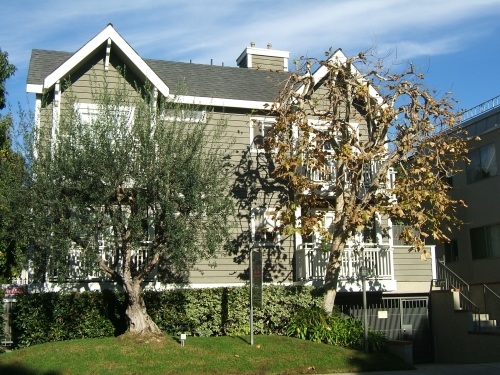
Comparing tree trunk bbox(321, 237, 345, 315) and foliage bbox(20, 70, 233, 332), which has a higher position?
foliage bbox(20, 70, 233, 332)

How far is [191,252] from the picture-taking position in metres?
14.0

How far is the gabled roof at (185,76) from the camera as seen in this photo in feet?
56.7

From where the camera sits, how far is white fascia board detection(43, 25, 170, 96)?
56.1 feet

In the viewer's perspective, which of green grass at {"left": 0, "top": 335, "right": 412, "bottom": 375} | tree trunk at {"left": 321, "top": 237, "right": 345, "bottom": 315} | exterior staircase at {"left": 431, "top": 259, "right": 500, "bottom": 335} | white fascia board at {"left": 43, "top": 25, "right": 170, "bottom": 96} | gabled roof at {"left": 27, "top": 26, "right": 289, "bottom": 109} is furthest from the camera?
exterior staircase at {"left": 431, "top": 259, "right": 500, "bottom": 335}

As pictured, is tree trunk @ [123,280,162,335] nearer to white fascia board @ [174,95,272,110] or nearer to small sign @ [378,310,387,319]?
white fascia board @ [174,95,272,110]

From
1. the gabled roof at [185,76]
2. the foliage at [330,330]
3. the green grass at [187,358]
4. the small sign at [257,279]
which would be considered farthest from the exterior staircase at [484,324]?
the gabled roof at [185,76]

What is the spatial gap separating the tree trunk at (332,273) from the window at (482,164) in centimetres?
833

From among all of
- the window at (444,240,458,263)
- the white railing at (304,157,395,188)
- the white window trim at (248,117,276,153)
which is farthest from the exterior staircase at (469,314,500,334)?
the white window trim at (248,117,276,153)

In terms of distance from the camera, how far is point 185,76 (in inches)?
797

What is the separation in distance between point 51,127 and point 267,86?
8.48 m

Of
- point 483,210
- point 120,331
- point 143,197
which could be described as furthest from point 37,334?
point 483,210

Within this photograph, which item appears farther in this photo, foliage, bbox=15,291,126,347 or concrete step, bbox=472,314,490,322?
concrete step, bbox=472,314,490,322

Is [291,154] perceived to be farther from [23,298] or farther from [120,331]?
[23,298]

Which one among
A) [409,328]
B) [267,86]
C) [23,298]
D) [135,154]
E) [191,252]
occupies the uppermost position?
[267,86]
